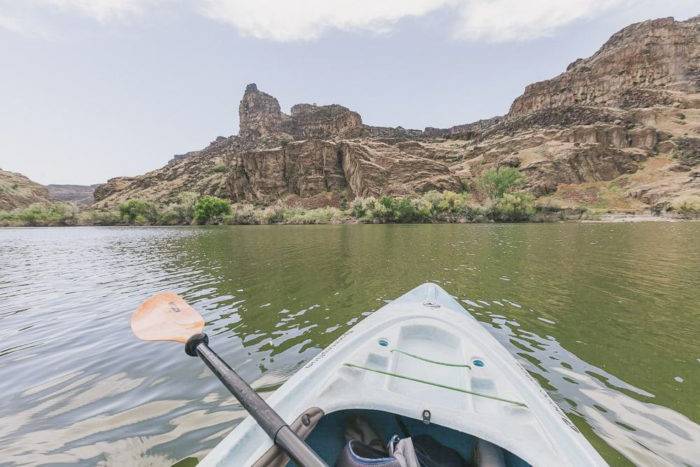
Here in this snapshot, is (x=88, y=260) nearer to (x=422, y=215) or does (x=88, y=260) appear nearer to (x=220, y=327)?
(x=220, y=327)

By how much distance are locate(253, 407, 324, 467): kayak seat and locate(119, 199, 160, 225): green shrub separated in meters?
83.0

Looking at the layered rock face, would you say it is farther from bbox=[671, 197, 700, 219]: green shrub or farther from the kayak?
the kayak

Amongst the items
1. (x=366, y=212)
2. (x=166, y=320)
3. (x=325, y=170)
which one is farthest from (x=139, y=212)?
(x=166, y=320)

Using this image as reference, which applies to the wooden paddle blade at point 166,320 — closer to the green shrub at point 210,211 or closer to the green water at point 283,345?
the green water at point 283,345

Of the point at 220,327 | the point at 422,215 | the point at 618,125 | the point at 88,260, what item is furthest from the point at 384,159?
the point at 220,327

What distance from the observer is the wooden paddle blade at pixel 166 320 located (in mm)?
3303

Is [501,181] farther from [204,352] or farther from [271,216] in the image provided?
[204,352]

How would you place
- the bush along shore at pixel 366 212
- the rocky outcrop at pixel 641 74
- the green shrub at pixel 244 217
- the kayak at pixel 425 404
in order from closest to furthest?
the kayak at pixel 425 404, the bush along shore at pixel 366 212, the green shrub at pixel 244 217, the rocky outcrop at pixel 641 74

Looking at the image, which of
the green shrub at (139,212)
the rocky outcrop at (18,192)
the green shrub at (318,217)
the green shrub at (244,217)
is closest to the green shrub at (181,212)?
the green shrub at (139,212)

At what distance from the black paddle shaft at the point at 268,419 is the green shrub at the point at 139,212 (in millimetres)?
82620

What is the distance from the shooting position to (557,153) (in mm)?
68750

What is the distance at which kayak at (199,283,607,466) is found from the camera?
1947mm

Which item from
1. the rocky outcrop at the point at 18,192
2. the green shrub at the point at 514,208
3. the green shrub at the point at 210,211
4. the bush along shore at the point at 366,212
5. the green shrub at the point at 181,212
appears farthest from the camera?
the rocky outcrop at the point at 18,192

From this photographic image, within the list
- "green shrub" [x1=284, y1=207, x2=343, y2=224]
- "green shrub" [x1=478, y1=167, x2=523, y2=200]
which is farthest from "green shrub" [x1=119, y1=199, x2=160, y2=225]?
"green shrub" [x1=478, y1=167, x2=523, y2=200]
